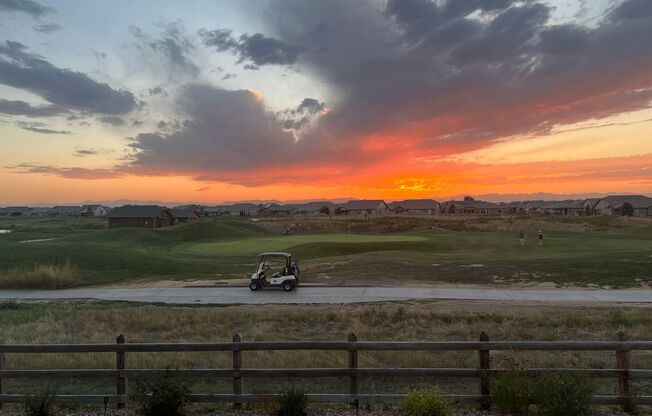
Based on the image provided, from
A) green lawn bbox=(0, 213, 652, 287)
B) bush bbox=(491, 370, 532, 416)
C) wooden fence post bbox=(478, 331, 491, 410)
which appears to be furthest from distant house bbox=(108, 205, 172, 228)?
bush bbox=(491, 370, 532, 416)

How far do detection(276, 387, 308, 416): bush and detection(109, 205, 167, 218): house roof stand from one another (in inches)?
4168

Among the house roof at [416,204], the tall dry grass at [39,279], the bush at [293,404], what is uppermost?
the house roof at [416,204]

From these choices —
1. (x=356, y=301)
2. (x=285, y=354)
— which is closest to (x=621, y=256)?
(x=356, y=301)

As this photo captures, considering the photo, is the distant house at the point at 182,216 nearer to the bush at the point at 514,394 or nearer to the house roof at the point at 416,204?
the house roof at the point at 416,204

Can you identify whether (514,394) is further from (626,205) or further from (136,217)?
(626,205)

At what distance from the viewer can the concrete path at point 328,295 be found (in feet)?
72.8

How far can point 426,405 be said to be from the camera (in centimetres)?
681

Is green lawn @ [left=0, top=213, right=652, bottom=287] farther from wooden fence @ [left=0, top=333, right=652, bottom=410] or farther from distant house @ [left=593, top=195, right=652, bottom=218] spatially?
distant house @ [left=593, top=195, right=652, bottom=218]

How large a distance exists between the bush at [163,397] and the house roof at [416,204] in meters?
175

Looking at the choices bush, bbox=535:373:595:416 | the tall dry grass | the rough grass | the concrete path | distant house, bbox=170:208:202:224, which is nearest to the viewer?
bush, bbox=535:373:595:416

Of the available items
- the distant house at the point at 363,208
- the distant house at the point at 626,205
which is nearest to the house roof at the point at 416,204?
the distant house at the point at 363,208

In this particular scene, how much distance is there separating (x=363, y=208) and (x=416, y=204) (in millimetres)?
21212

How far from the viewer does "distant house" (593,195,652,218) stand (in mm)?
130375

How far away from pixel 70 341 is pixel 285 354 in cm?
645
